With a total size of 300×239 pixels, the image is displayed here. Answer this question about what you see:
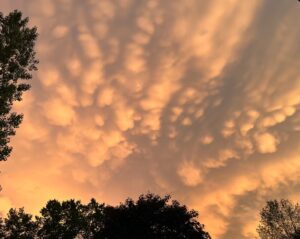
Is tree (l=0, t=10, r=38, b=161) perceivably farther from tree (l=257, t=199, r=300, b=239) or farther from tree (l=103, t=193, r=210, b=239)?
tree (l=257, t=199, r=300, b=239)

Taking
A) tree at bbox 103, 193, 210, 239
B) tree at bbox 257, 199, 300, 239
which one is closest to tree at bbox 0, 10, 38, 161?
tree at bbox 103, 193, 210, 239

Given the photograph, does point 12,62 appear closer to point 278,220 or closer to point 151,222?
point 151,222

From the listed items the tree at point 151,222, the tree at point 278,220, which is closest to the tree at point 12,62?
the tree at point 151,222

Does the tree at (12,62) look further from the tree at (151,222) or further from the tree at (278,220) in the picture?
the tree at (278,220)

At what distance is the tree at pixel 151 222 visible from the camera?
38.4 meters

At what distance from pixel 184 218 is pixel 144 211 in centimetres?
470

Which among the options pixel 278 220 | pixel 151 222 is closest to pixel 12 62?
pixel 151 222

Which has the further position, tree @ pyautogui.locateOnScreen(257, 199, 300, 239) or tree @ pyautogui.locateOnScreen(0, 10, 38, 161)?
tree @ pyautogui.locateOnScreen(257, 199, 300, 239)

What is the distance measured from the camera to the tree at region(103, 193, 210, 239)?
126 ft

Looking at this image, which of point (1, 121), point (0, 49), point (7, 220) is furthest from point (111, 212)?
point (7, 220)

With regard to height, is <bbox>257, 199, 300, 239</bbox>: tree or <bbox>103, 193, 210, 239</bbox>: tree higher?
<bbox>257, 199, 300, 239</bbox>: tree

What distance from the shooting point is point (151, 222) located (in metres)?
39.5

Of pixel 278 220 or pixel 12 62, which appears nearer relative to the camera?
pixel 12 62

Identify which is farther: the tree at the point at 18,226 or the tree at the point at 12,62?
the tree at the point at 18,226
